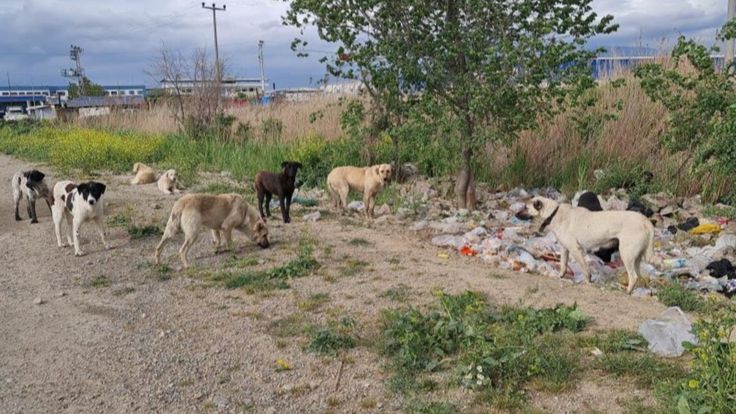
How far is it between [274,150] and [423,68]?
21.3ft

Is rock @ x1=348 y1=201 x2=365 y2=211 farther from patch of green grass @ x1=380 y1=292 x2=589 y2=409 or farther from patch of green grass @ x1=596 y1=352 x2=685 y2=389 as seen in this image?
patch of green grass @ x1=596 y1=352 x2=685 y2=389

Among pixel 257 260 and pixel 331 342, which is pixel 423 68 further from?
pixel 331 342

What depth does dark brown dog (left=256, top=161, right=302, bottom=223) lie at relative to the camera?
877 centimetres

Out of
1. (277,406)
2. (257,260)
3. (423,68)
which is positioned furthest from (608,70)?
(277,406)

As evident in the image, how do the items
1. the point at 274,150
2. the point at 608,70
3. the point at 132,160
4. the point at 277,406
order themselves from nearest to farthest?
the point at 277,406
the point at 608,70
the point at 274,150
the point at 132,160

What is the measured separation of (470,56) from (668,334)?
502 cm

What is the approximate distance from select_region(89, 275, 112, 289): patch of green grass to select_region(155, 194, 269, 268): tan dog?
0.61m

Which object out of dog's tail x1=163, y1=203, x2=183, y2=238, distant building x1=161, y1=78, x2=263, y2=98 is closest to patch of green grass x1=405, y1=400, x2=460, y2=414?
dog's tail x1=163, y1=203, x2=183, y2=238

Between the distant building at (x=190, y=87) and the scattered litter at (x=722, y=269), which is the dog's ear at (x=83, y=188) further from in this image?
the distant building at (x=190, y=87)

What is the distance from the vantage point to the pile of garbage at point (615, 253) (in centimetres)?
629

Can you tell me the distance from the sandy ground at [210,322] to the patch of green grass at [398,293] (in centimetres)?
6

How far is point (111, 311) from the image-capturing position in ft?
18.2

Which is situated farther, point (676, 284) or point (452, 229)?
point (452, 229)

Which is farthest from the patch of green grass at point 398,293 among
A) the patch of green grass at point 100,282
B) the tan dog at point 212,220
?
the patch of green grass at point 100,282
